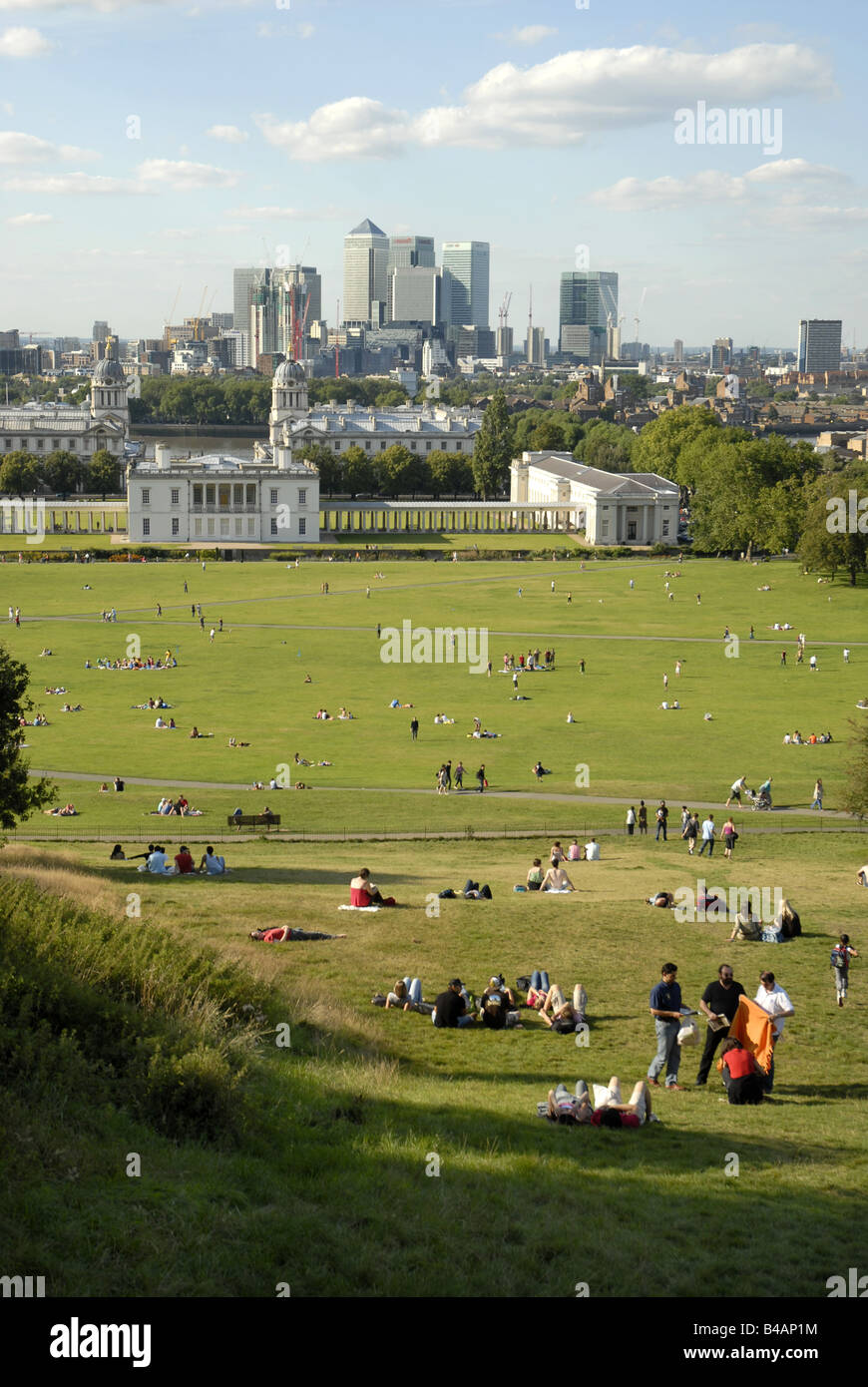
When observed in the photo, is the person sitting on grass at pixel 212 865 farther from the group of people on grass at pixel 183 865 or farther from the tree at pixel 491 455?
the tree at pixel 491 455

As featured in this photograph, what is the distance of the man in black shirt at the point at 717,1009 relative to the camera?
1495 cm

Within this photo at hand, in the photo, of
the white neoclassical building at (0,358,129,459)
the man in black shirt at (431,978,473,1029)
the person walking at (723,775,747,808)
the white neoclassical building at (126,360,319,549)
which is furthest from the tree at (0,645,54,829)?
the white neoclassical building at (0,358,129,459)

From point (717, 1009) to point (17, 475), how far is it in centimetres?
13525

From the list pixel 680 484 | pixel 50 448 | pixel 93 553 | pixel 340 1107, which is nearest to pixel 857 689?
pixel 340 1107

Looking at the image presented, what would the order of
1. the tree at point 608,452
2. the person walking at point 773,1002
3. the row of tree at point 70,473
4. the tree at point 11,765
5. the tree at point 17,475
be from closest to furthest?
the person walking at point 773,1002 → the tree at point 11,765 → the tree at point 17,475 → the row of tree at point 70,473 → the tree at point 608,452

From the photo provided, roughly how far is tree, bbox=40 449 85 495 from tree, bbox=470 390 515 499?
40.3 metres

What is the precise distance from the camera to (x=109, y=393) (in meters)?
187

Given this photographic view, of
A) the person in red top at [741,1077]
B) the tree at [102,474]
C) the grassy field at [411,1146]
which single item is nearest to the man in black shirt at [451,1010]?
the grassy field at [411,1146]

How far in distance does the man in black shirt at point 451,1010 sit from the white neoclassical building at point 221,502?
10983 centimetres

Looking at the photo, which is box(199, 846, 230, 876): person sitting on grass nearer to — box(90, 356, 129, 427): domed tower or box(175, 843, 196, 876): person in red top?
box(175, 843, 196, 876): person in red top

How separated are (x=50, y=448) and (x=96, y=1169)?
174 m

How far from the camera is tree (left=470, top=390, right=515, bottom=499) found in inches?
5846
